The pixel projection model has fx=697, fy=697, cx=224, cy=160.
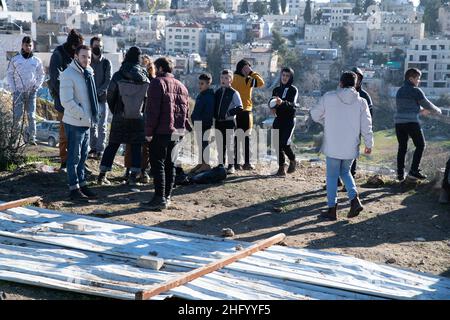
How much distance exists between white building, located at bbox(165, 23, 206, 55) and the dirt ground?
90.0 m

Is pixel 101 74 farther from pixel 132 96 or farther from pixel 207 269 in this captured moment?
pixel 207 269

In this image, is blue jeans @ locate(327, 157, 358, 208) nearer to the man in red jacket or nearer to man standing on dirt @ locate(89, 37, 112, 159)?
the man in red jacket

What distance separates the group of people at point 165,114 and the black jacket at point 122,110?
1 cm

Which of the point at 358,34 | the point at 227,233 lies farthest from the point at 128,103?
the point at 358,34

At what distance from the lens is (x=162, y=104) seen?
745cm

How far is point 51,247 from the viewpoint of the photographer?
19.7 ft

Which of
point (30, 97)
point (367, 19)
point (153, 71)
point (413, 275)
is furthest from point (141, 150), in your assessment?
point (367, 19)

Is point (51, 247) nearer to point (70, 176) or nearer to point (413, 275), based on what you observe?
point (70, 176)

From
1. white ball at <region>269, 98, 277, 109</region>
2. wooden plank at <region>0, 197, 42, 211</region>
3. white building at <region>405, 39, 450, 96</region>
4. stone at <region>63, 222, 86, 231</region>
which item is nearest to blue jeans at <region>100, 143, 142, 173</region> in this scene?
wooden plank at <region>0, 197, 42, 211</region>

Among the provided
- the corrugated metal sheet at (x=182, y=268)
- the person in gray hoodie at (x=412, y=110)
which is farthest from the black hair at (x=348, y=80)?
the corrugated metal sheet at (x=182, y=268)

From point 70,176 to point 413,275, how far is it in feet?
13.1

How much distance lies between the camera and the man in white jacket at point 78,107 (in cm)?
746

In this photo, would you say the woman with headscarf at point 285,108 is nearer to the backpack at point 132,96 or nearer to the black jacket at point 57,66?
the backpack at point 132,96

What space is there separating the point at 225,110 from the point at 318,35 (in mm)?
94613
